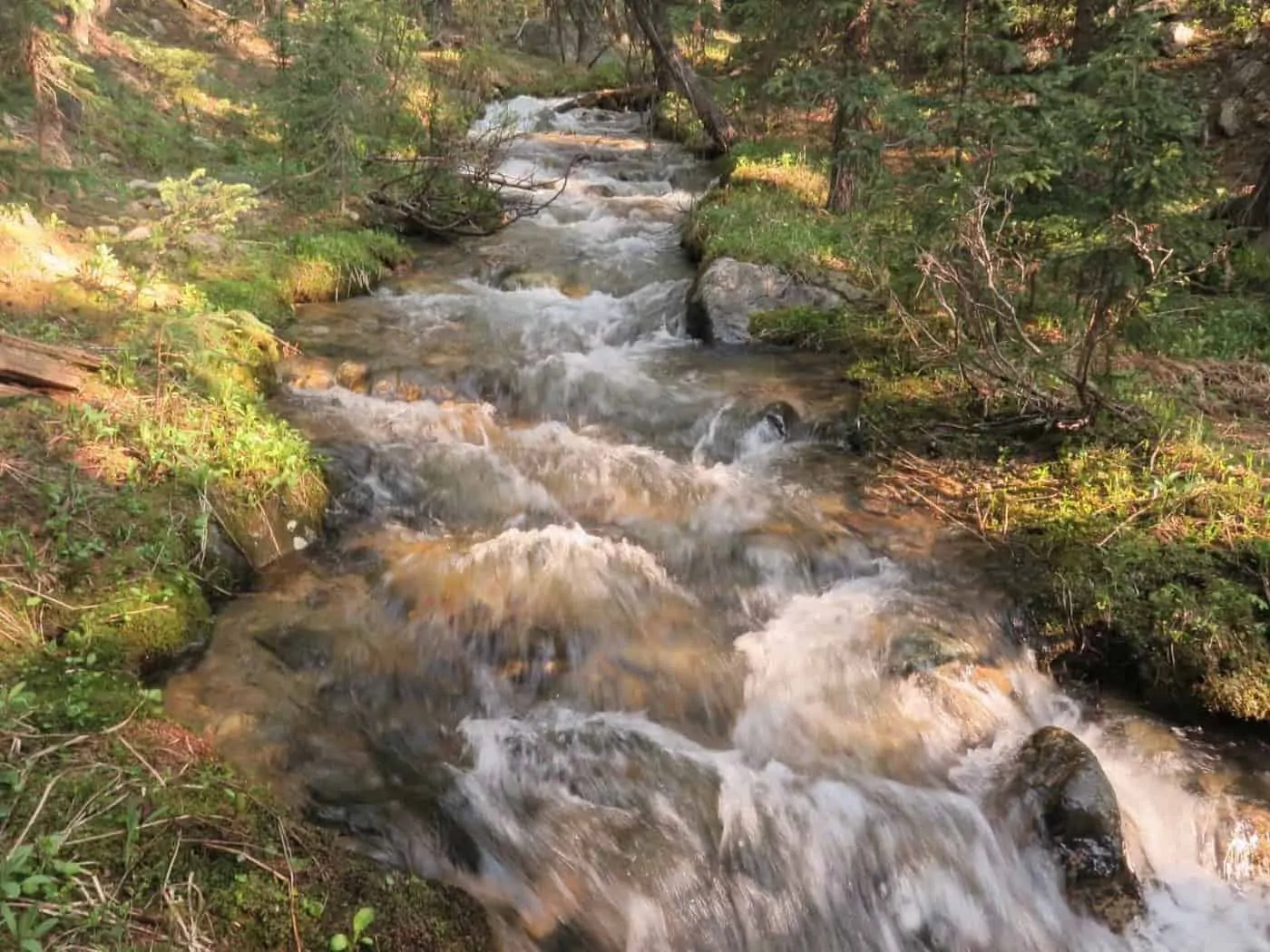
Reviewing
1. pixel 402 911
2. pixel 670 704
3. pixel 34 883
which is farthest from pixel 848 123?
pixel 34 883

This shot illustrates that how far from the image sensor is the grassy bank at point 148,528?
2.82 metres

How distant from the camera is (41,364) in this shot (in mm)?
5801

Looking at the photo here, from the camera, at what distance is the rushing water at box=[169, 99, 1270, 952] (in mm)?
4129

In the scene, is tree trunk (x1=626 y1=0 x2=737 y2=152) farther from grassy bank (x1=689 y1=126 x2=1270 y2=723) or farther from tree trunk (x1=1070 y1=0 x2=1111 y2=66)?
grassy bank (x1=689 y1=126 x2=1270 y2=723)

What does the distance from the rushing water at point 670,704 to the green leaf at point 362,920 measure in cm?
77

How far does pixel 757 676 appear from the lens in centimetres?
539

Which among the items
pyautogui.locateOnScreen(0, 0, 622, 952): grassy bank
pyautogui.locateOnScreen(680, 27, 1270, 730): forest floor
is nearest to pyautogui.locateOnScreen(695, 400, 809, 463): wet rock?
pyautogui.locateOnScreen(680, 27, 1270, 730): forest floor

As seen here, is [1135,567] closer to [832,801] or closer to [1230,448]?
[1230,448]

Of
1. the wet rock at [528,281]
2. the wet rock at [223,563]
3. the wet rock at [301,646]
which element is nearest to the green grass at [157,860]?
the wet rock at [301,646]

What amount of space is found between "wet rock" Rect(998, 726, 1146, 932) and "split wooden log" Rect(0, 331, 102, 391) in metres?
6.79

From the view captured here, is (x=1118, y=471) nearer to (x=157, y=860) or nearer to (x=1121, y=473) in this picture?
(x=1121, y=473)

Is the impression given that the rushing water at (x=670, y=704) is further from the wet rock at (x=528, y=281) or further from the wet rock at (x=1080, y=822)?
the wet rock at (x=528, y=281)

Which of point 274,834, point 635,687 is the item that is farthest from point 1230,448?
point 274,834

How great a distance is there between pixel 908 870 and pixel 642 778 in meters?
1.51
